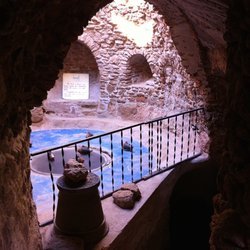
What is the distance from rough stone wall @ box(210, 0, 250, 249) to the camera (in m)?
2.15

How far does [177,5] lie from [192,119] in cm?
270

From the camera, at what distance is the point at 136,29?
8711 mm

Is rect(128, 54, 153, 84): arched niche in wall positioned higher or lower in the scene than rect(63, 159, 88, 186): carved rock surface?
higher

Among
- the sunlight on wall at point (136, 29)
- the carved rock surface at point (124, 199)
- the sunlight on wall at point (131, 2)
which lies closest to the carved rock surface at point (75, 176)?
the carved rock surface at point (124, 199)

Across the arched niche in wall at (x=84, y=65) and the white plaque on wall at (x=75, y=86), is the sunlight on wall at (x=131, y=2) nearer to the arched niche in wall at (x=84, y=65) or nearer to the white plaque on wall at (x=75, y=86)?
the arched niche in wall at (x=84, y=65)

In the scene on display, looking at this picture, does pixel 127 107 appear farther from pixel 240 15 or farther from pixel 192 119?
pixel 240 15

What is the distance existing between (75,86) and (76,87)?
0.15 feet

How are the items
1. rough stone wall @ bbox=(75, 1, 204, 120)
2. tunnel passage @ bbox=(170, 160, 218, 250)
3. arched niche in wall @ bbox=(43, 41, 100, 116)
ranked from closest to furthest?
tunnel passage @ bbox=(170, 160, 218, 250), rough stone wall @ bbox=(75, 1, 204, 120), arched niche in wall @ bbox=(43, 41, 100, 116)

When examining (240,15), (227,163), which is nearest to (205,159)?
(227,163)

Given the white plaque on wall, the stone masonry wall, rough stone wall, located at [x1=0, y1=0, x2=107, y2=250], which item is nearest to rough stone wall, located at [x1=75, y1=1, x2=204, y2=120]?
the stone masonry wall

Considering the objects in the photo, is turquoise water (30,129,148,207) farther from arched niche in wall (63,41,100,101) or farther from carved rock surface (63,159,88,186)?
arched niche in wall (63,41,100,101)

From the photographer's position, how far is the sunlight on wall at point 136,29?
8.41 m

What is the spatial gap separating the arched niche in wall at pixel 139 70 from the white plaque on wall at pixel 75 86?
1.61 metres

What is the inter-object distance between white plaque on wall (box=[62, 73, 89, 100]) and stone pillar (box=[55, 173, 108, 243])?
261 inches
